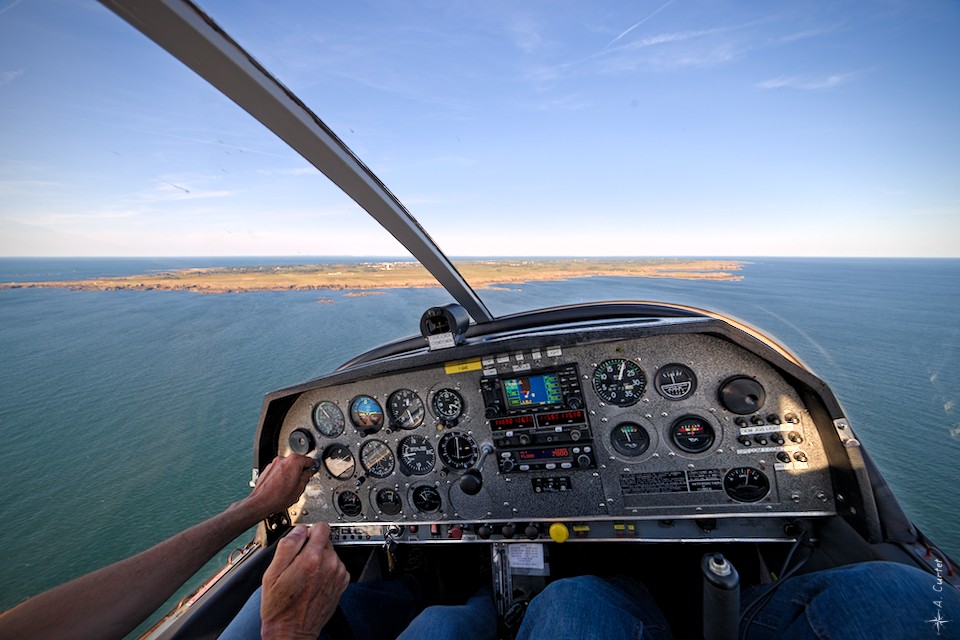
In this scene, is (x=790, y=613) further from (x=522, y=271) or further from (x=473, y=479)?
(x=522, y=271)

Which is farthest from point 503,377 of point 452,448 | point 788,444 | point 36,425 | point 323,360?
point 36,425

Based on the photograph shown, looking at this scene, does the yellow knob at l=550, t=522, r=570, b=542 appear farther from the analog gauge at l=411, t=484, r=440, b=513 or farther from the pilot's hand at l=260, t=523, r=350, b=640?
the pilot's hand at l=260, t=523, r=350, b=640

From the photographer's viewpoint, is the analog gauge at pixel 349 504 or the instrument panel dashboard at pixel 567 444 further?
the analog gauge at pixel 349 504

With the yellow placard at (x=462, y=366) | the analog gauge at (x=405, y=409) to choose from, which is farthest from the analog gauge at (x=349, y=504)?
the yellow placard at (x=462, y=366)

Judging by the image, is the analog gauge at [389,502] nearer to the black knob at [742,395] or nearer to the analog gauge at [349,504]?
the analog gauge at [349,504]

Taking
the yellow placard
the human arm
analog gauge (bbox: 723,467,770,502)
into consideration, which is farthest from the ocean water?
the human arm

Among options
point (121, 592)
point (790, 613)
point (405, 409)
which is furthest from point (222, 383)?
point (790, 613)
